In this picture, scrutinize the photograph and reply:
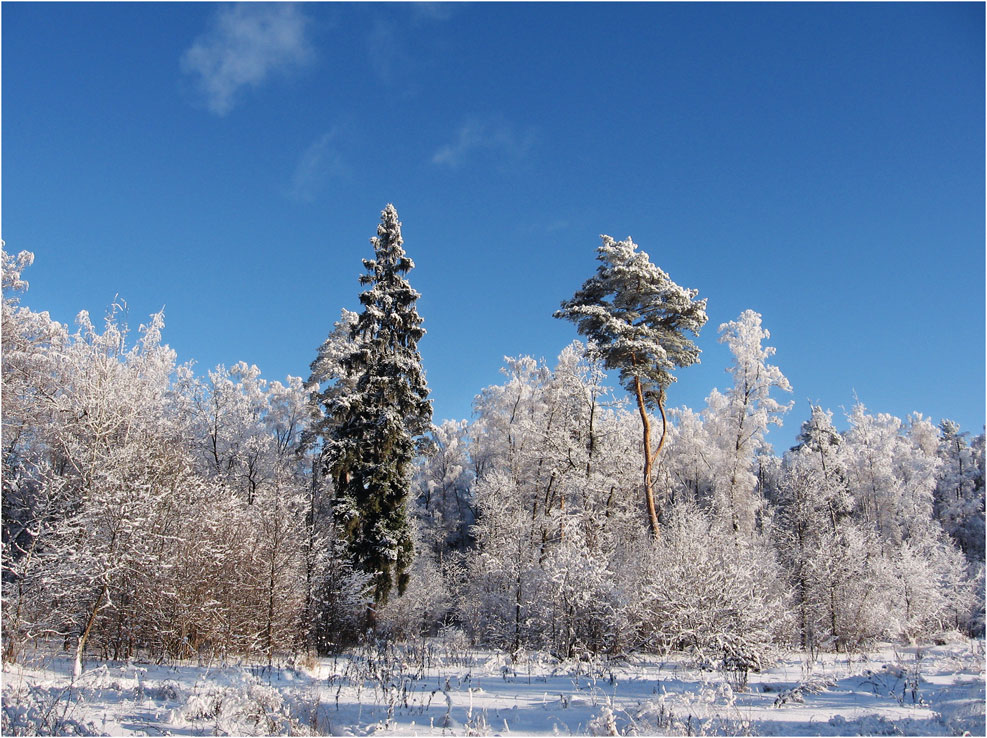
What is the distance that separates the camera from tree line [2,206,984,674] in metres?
13.0

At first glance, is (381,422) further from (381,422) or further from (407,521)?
(407,521)

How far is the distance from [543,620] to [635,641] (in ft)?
8.33

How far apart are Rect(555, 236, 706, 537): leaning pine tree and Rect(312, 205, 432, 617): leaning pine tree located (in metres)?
6.65

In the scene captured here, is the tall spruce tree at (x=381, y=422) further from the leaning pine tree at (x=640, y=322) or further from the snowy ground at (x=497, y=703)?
the snowy ground at (x=497, y=703)

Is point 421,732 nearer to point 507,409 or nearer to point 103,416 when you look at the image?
point 103,416

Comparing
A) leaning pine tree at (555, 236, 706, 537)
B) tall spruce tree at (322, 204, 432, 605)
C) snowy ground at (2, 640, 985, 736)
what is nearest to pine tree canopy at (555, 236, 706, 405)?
leaning pine tree at (555, 236, 706, 537)

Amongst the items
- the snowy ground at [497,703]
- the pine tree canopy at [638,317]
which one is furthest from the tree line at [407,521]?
the snowy ground at [497,703]

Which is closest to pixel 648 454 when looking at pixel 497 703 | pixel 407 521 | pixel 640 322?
pixel 640 322

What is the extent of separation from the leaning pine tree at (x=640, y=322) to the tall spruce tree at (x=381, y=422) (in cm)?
661

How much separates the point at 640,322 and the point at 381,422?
34.3 ft

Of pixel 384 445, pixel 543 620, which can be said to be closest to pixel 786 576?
pixel 543 620

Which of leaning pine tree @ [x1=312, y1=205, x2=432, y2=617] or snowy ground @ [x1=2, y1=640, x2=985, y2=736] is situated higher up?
leaning pine tree @ [x1=312, y1=205, x2=432, y2=617]

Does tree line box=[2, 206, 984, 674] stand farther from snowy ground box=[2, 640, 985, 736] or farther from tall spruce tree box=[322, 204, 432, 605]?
snowy ground box=[2, 640, 985, 736]

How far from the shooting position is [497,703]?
Result: 28.1 ft
